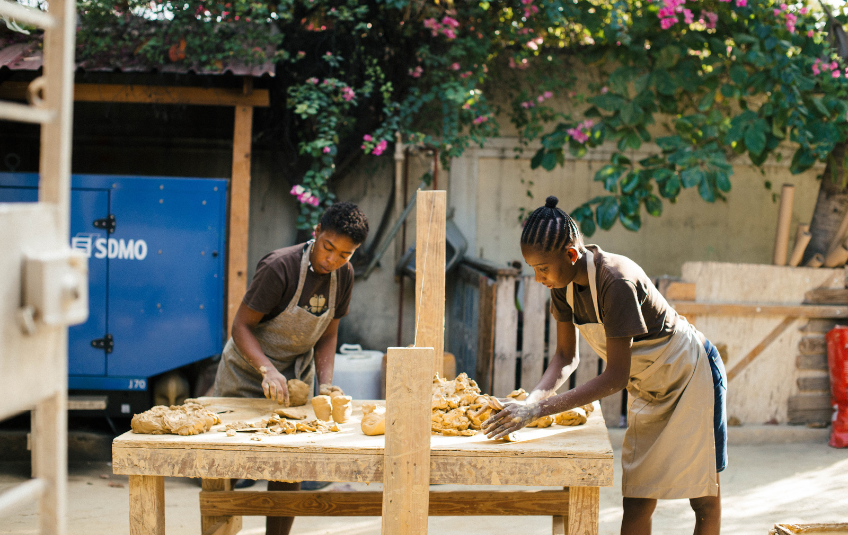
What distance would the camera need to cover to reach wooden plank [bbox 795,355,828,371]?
542cm

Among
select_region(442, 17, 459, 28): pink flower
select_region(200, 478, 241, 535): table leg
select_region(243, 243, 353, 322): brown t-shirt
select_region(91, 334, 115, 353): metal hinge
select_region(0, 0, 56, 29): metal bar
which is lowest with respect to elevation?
select_region(200, 478, 241, 535): table leg

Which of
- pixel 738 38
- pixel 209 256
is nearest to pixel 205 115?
pixel 209 256

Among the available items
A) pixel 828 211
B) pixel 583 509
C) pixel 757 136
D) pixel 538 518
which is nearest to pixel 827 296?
pixel 828 211

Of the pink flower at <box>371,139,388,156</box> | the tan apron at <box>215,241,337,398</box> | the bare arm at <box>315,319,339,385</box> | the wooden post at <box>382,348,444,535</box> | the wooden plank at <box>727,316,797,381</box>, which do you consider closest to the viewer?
the wooden post at <box>382,348,444,535</box>

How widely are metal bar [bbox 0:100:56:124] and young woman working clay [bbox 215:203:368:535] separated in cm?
176

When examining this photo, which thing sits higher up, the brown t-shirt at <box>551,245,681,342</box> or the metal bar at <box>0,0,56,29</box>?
the metal bar at <box>0,0,56,29</box>

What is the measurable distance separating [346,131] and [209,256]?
5.52ft

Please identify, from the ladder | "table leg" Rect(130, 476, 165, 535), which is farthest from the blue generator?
the ladder

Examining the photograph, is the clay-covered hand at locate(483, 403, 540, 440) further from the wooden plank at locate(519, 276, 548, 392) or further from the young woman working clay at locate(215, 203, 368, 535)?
the wooden plank at locate(519, 276, 548, 392)

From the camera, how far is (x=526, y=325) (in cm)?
530

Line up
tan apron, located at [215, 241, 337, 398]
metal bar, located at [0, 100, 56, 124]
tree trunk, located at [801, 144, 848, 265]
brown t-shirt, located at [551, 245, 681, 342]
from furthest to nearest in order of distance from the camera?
tree trunk, located at [801, 144, 848, 265], tan apron, located at [215, 241, 337, 398], brown t-shirt, located at [551, 245, 681, 342], metal bar, located at [0, 100, 56, 124]

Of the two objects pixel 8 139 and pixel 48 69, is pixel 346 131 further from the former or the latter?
pixel 48 69

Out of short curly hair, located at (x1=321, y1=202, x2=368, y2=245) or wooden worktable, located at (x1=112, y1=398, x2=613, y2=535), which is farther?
short curly hair, located at (x1=321, y1=202, x2=368, y2=245)

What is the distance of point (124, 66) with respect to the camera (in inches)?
192
